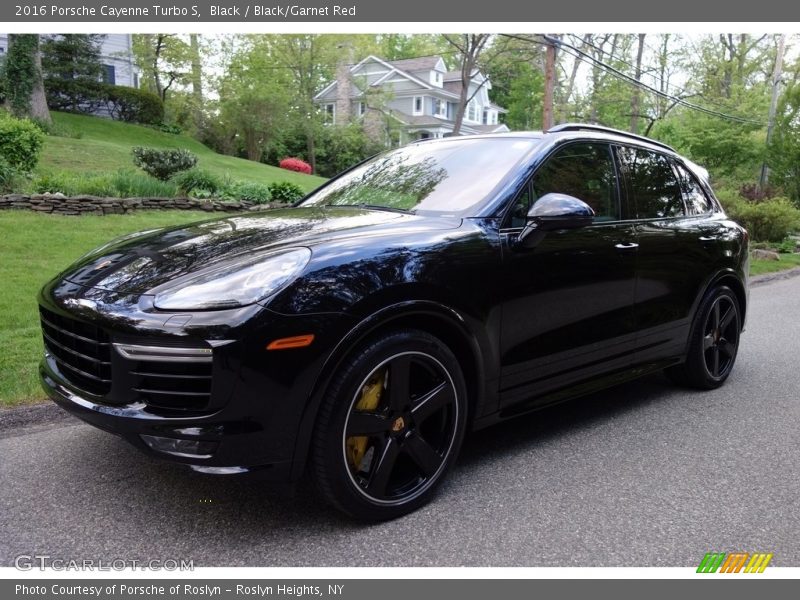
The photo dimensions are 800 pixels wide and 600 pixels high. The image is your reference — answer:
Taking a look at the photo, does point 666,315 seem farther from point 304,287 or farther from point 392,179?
point 304,287

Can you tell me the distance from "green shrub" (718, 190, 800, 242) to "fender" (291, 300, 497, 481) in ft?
52.7

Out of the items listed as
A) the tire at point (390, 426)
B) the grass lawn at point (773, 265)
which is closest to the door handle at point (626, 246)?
the tire at point (390, 426)

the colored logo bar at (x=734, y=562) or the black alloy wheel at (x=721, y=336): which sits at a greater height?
the black alloy wheel at (x=721, y=336)

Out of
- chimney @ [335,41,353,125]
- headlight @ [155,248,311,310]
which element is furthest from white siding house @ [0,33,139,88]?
headlight @ [155,248,311,310]

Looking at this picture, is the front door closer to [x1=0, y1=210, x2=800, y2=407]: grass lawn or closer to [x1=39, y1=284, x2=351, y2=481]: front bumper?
[x1=39, y1=284, x2=351, y2=481]: front bumper

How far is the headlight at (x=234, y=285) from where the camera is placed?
8.32 ft

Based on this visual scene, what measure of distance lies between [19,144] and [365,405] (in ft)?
39.7

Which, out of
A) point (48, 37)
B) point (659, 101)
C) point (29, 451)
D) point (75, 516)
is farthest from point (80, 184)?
point (659, 101)

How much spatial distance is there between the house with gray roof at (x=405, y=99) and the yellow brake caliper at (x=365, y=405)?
37.5 meters

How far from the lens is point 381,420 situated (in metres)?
2.87

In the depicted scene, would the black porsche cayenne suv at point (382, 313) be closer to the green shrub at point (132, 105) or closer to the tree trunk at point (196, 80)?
the green shrub at point (132, 105)

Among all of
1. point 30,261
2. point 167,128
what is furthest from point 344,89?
point 30,261

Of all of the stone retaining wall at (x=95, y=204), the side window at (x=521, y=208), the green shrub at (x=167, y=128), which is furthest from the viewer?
the green shrub at (x=167, y=128)

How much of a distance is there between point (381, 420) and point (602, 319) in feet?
5.39
